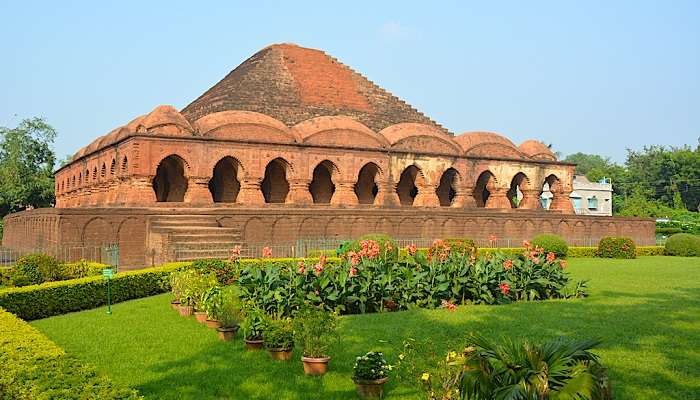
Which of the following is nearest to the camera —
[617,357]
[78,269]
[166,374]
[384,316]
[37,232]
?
[166,374]

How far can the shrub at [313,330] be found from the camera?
6566 mm

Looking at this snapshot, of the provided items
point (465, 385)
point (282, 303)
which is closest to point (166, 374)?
point (282, 303)

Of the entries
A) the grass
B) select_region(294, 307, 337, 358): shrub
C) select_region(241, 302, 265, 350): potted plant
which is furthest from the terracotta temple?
select_region(294, 307, 337, 358): shrub

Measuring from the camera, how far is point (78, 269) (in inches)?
567

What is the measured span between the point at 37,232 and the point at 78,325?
12.9 m

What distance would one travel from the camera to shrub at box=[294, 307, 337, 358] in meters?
6.57

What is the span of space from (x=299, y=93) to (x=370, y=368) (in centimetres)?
2439

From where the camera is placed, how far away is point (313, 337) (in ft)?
21.6

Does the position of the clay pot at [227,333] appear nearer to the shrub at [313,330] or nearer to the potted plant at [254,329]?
the potted plant at [254,329]

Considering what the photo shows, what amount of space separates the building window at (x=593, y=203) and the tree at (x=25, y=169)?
42844 mm

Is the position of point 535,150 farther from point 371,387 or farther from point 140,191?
point 371,387

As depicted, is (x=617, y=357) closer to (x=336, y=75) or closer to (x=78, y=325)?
(x=78, y=325)

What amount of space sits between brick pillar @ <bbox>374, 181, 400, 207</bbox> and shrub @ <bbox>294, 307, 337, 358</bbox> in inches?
744

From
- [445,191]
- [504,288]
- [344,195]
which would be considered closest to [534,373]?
[504,288]
